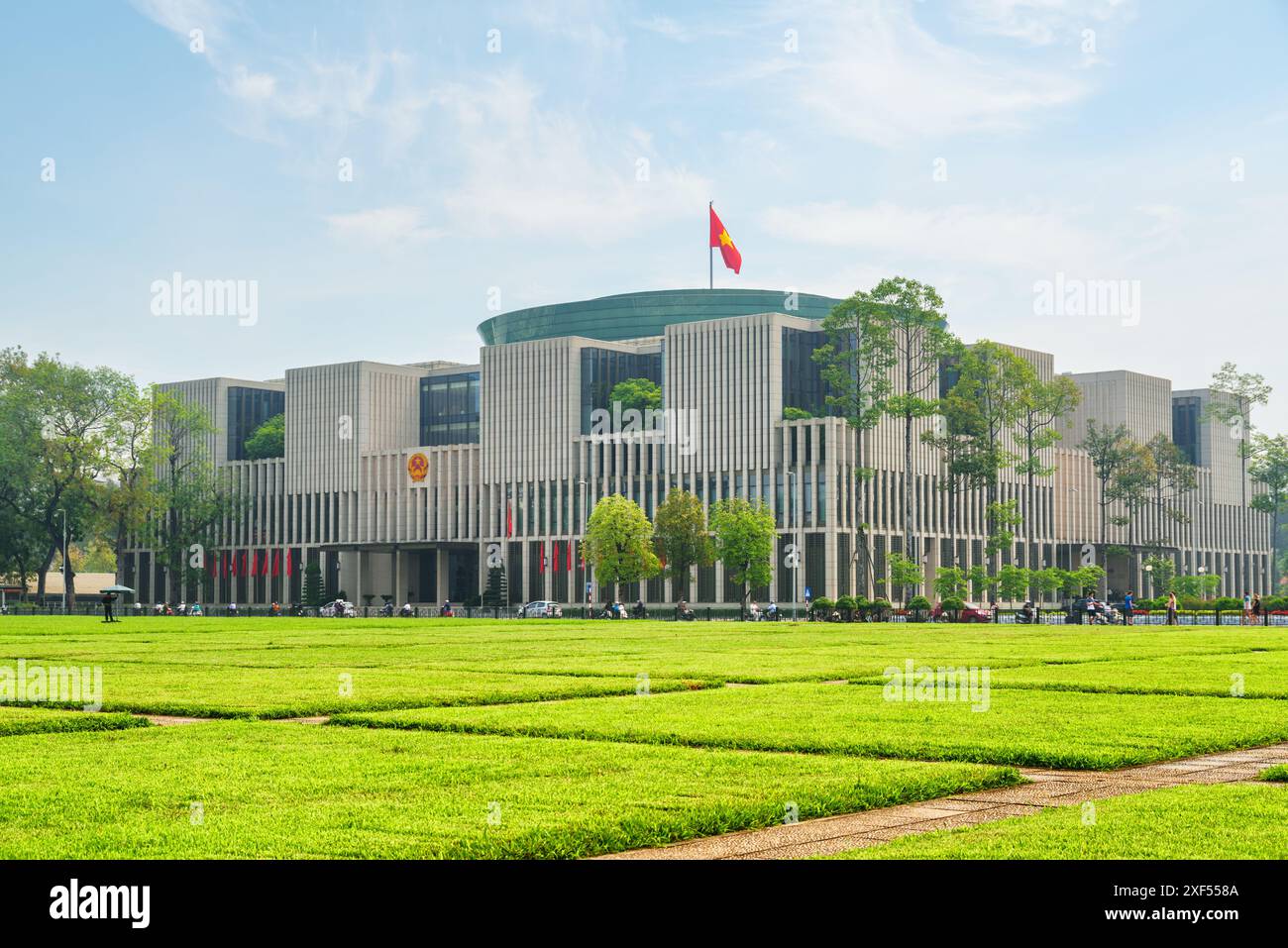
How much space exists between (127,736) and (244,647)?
85.4 ft

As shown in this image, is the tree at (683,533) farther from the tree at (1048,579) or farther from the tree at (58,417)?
the tree at (58,417)

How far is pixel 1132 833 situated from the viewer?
11.1 metres

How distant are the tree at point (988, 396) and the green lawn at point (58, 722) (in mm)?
79040

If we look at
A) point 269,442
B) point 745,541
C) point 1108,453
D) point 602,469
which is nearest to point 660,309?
point 602,469

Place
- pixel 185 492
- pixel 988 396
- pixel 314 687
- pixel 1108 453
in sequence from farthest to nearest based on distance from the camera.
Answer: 1. pixel 185 492
2. pixel 1108 453
3. pixel 988 396
4. pixel 314 687

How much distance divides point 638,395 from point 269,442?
42.0 meters

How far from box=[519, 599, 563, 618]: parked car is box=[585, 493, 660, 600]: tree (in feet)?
14.8

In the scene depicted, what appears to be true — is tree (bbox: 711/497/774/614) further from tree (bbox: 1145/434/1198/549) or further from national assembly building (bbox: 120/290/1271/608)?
tree (bbox: 1145/434/1198/549)

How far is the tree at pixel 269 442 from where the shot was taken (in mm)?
147125

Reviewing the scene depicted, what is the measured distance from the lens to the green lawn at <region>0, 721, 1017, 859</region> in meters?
10.9

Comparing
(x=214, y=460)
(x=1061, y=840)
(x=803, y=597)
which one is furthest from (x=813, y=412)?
(x=1061, y=840)

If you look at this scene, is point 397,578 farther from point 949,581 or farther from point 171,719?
point 171,719

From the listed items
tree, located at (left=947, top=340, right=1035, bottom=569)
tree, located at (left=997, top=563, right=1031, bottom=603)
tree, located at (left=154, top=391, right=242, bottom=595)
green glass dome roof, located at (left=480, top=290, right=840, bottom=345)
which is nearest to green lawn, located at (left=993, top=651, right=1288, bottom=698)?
tree, located at (left=947, top=340, right=1035, bottom=569)
